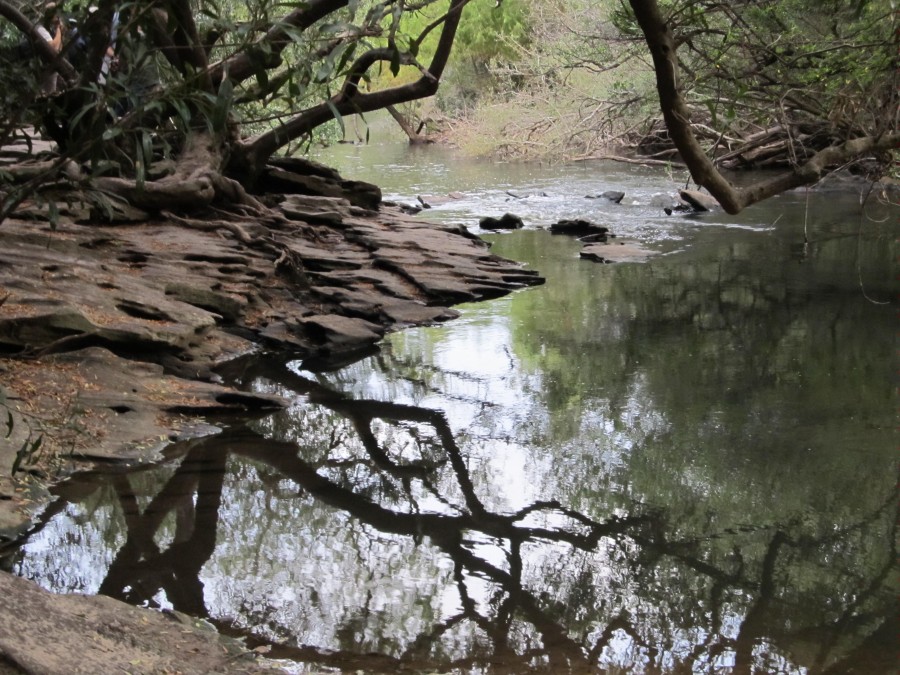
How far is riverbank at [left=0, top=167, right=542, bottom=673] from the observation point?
5.14 meters

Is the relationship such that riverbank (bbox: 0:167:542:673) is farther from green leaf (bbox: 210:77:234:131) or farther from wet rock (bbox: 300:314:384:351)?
green leaf (bbox: 210:77:234:131)

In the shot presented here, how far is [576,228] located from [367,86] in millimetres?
11045

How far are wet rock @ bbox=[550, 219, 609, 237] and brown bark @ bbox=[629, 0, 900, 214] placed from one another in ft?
22.7

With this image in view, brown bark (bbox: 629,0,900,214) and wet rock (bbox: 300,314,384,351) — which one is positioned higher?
brown bark (bbox: 629,0,900,214)

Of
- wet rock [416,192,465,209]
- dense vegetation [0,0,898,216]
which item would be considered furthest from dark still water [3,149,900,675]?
wet rock [416,192,465,209]

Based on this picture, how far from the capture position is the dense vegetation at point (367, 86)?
131 inches

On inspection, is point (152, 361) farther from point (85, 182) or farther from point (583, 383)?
point (85, 182)

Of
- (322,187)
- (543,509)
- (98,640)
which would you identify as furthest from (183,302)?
(98,640)

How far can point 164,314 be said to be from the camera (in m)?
8.02

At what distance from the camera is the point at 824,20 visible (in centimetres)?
1266

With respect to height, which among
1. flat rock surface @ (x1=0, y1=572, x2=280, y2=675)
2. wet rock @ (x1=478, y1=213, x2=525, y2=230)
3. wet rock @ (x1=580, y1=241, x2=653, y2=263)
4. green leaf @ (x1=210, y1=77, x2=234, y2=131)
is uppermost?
green leaf @ (x1=210, y1=77, x2=234, y2=131)

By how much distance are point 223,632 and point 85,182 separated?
1887mm

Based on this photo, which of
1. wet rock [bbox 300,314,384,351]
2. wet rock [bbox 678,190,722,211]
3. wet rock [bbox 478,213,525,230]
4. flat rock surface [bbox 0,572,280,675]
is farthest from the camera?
wet rock [bbox 678,190,722,211]

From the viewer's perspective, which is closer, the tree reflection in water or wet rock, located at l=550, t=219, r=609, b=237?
the tree reflection in water
